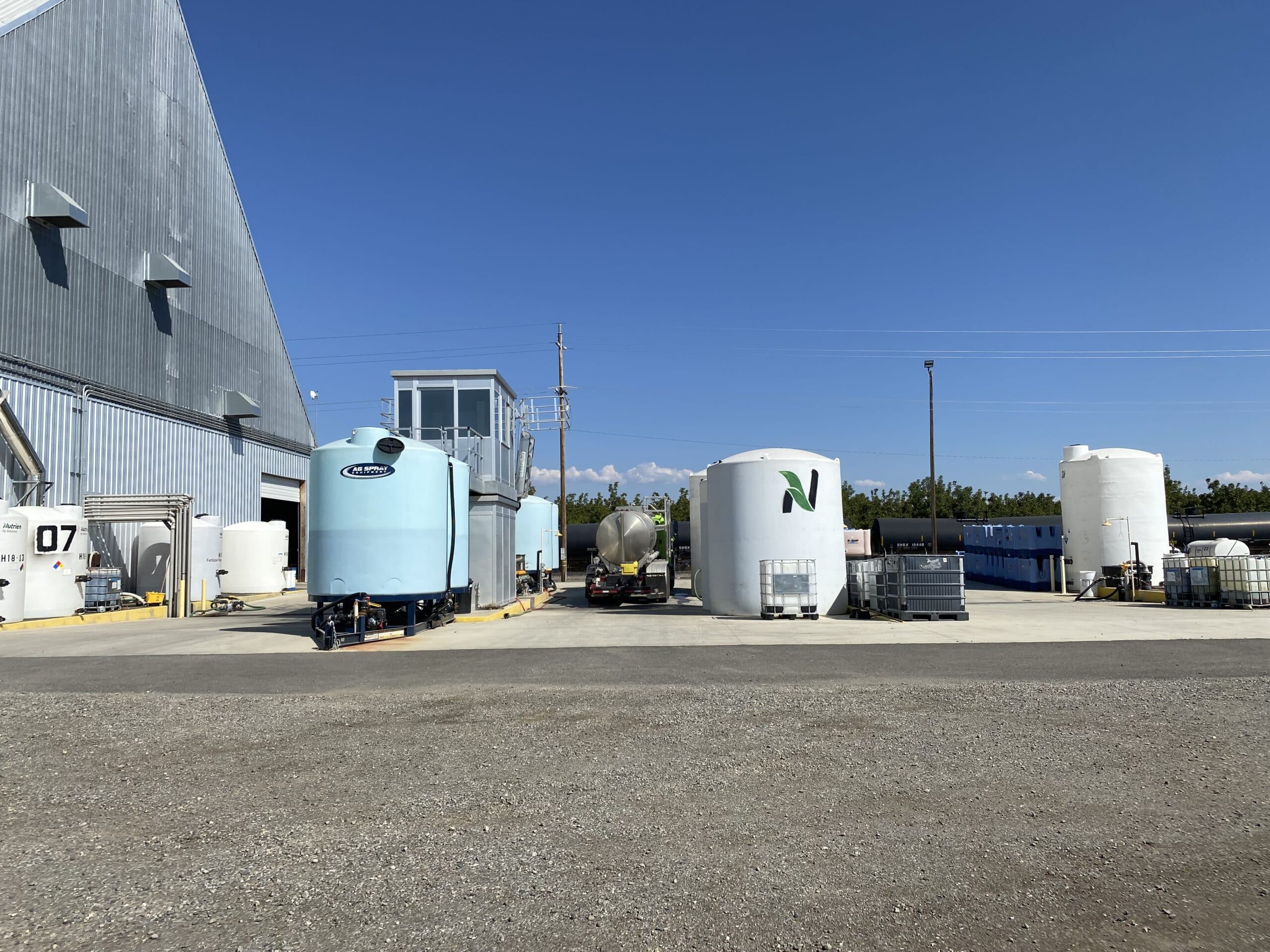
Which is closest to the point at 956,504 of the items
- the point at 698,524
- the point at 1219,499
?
the point at 1219,499

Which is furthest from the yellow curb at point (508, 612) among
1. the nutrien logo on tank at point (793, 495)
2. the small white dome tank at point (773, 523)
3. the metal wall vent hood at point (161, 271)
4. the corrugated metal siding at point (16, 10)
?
the corrugated metal siding at point (16, 10)

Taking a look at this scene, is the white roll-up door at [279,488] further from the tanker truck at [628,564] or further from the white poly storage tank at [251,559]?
the tanker truck at [628,564]

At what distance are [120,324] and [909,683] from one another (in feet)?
85.2

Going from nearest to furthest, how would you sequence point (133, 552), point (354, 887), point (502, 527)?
point (354, 887), point (502, 527), point (133, 552)

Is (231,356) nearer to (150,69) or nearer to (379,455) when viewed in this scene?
(150,69)

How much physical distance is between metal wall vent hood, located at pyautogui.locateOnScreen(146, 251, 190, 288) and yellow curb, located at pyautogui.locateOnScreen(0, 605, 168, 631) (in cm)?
1162

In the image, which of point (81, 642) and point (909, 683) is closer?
point (909, 683)

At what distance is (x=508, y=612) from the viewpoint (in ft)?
68.3

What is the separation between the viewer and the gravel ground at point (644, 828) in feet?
12.8

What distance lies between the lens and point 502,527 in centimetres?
2200

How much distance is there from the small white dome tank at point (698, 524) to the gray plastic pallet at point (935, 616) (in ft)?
18.8

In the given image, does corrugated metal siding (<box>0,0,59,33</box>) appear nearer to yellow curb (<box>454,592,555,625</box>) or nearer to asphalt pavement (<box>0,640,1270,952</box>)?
yellow curb (<box>454,592,555,625</box>)

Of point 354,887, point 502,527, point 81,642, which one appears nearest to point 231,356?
point 502,527

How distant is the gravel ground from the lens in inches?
153
